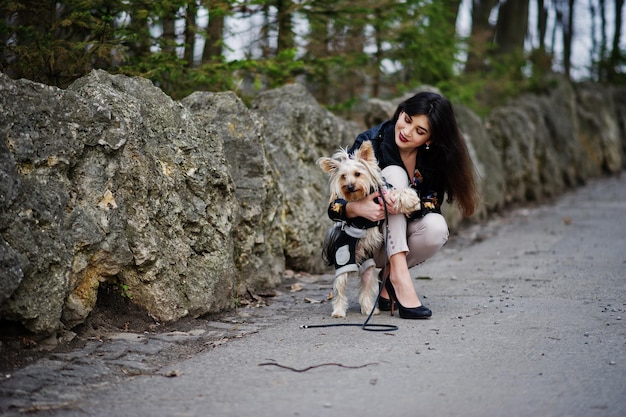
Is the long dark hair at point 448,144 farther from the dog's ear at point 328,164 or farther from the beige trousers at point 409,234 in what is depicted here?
the dog's ear at point 328,164

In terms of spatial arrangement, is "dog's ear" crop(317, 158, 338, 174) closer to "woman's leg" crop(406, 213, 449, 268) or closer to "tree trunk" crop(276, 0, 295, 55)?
"woman's leg" crop(406, 213, 449, 268)

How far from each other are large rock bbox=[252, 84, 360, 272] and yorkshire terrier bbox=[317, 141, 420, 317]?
1.87 metres

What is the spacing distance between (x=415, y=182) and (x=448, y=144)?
42 centimetres

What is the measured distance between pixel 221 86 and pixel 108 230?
3.91m

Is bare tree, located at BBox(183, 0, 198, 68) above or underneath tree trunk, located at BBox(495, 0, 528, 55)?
underneath

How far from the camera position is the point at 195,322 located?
18.1 feet

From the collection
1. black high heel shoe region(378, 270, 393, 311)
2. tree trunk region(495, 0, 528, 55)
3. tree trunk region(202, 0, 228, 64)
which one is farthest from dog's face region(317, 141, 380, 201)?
tree trunk region(495, 0, 528, 55)

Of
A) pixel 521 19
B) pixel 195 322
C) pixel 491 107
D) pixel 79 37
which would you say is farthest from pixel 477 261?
pixel 521 19

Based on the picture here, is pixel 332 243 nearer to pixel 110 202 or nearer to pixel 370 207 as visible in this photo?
pixel 370 207

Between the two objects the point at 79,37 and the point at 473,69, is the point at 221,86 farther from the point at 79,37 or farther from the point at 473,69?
the point at 473,69

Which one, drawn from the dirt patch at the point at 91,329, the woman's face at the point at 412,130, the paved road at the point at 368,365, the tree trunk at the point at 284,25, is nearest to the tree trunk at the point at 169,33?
the tree trunk at the point at 284,25

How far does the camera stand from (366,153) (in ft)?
18.2

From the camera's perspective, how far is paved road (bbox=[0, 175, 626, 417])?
3676mm

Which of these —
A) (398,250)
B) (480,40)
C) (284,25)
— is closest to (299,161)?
(284,25)
